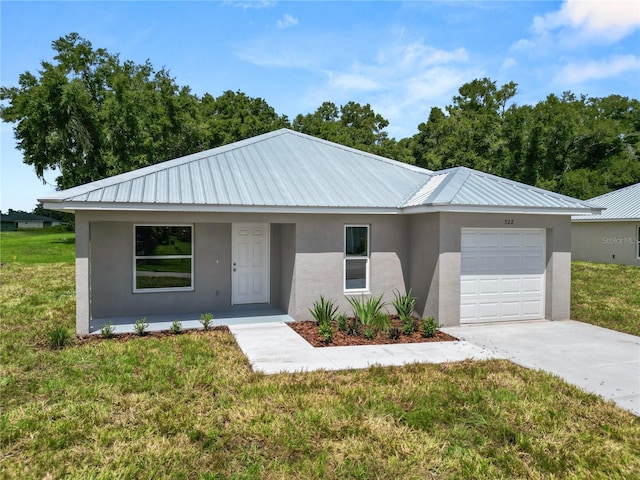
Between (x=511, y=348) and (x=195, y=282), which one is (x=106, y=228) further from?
(x=511, y=348)

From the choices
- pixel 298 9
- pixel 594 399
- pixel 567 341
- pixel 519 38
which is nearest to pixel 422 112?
pixel 519 38

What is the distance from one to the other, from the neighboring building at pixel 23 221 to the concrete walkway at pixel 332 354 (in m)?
84.8

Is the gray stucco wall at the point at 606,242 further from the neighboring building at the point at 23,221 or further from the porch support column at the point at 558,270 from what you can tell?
the neighboring building at the point at 23,221

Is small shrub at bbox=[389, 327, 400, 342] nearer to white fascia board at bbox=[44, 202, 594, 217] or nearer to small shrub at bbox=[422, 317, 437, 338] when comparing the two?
small shrub at bbox=[422, 317, 437, 338]

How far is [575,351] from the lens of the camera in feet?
27.5

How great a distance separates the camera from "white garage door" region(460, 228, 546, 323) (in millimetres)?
10711

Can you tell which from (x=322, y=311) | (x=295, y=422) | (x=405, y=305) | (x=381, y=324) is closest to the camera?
(x=295, y=422)

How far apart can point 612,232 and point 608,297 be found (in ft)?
41.0

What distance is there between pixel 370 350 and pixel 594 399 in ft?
12.0

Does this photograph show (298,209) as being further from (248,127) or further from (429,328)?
(248,127)

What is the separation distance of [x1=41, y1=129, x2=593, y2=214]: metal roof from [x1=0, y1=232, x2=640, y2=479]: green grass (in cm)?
340

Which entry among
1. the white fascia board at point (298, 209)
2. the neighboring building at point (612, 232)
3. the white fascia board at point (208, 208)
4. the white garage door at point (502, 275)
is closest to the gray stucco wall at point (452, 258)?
the white garage door at point (502, 275)

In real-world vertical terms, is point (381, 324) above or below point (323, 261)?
below

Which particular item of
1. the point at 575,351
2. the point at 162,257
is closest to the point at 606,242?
the point at 575,351
